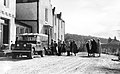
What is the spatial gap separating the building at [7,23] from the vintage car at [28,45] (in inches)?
187

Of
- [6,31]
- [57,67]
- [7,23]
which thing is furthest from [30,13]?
[57,67]

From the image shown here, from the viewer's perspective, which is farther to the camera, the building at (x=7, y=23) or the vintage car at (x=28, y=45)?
the building at (x=7, y=23)

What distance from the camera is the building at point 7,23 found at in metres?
23.2

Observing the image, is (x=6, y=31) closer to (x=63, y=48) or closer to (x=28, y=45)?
(x=63, y=48)

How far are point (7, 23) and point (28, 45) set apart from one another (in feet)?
28.6

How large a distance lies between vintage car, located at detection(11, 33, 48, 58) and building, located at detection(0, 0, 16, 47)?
4.74 metres

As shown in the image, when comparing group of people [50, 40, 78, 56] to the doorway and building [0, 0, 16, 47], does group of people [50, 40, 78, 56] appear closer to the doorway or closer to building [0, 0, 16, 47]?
building [0, 0, 16, 47]

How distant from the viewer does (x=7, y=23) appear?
24453 mm

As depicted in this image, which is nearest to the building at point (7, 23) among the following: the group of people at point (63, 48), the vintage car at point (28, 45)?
the group of people at point (63, 48)

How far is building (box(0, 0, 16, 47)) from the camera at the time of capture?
914 inches

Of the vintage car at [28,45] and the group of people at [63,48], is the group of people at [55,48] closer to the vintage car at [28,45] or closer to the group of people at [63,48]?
the group of people at [63,48]

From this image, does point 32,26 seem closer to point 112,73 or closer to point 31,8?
point 31,8

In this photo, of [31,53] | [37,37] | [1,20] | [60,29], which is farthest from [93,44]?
[60,29]

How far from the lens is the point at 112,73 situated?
9.16m
